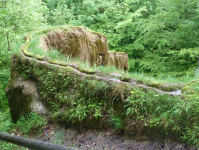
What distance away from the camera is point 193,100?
11.0ft

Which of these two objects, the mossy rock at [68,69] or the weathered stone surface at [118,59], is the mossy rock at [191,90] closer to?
the mossy rock at [68,69]

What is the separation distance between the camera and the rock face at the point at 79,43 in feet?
26.7

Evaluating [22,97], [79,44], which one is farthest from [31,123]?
[79,44]

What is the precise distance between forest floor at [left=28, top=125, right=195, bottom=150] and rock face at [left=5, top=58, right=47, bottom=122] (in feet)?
3.13

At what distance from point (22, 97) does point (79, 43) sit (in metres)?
4.96

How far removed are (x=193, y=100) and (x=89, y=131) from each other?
90.9 inches

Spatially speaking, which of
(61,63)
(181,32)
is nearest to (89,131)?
(61,63)

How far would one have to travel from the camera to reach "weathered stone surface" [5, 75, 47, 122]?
4.96m

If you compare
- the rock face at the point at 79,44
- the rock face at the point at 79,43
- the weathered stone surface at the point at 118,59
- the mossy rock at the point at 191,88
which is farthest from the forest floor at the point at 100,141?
the weathered stone surface at the point at 118,59

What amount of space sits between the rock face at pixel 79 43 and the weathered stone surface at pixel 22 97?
2201mm

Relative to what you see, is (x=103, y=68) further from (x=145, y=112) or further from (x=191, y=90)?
(x=191, y=90)

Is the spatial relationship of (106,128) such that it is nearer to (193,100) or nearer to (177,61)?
(193,100)

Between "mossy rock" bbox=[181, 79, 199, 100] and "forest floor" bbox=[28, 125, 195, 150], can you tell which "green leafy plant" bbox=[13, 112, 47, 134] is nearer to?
"forest floor" bbox=[28, 125, 195, 150]

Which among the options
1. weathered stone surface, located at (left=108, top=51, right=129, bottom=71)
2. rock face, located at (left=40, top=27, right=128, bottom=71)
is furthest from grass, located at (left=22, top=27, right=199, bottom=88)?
weathered stone surface, located at (left=108, top=51, right=129, bottom=71)
